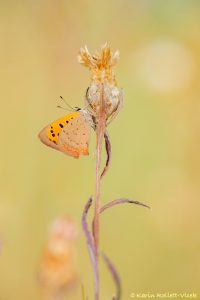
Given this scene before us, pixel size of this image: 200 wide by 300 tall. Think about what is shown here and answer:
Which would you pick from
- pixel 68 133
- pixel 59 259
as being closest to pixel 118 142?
pixel 68 133

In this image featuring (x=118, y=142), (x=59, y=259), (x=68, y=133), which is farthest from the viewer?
(x=118, y=142)

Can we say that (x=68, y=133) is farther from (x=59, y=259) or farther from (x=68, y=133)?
(x=59, y=259)

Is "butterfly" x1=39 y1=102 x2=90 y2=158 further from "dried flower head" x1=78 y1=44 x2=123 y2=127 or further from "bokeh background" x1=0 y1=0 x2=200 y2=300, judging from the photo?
"bokeh background" x1=0 y1=0 x2=200 y2=300

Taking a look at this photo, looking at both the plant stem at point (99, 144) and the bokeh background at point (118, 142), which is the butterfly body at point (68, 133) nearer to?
the plant stem at point (99, 144)

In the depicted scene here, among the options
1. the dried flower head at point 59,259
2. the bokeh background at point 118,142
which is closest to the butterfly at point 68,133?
the dried flower head at point 59,259

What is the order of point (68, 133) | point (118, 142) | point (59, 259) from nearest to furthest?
point (59, 259), point (68, 133), point (118, 142)

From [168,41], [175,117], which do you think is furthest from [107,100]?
[168,41]

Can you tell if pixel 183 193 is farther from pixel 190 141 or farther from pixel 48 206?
pixel 48 206
